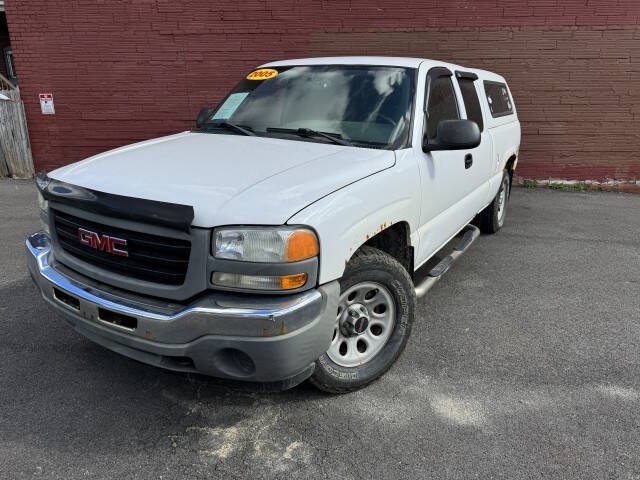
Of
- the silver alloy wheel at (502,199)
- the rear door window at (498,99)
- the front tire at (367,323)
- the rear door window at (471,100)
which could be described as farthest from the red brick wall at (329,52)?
the front tire at (367,323)

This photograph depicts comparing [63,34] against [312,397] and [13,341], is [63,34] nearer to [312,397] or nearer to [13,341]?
[13,341]

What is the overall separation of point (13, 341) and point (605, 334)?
168 inches

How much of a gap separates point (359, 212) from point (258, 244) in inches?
24.8

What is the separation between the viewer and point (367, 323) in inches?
115

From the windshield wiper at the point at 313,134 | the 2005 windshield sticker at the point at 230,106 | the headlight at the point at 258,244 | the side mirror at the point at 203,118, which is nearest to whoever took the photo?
the headlight at the point at 258,244

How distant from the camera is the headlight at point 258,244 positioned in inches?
85.4

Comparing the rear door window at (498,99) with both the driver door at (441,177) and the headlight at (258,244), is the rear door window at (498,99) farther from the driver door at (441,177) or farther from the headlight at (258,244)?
the headlight at (258,244)

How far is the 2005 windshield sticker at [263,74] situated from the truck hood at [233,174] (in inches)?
39.6

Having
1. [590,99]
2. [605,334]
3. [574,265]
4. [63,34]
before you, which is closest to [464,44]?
[590,99]

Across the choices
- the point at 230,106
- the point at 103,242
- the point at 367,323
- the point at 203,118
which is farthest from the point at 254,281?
the point at 203,118

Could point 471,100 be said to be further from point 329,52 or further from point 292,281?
point 329,52

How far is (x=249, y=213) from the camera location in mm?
2188

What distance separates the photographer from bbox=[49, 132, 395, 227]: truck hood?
7.31ft

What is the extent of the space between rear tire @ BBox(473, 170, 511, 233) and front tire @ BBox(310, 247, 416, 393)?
10.9ft
